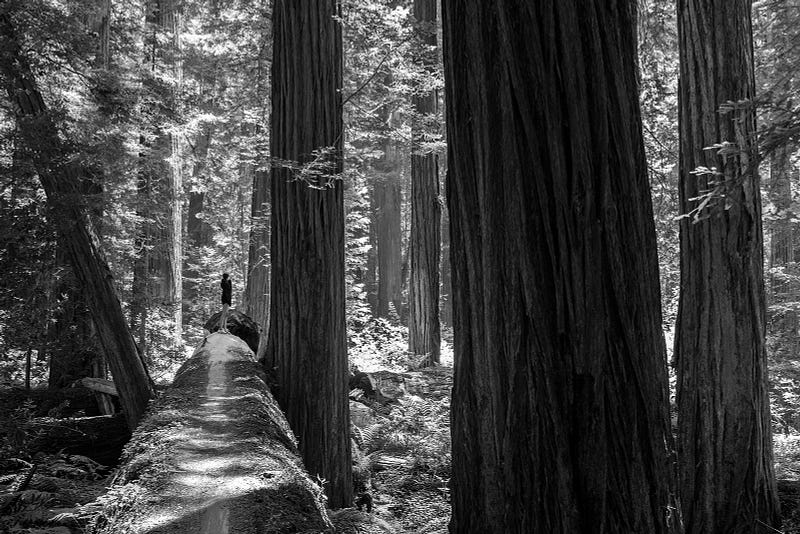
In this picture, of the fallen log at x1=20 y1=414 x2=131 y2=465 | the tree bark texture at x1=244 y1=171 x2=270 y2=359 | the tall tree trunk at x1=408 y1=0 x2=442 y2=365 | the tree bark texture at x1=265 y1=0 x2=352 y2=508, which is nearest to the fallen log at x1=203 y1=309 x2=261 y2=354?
the fallen log at x1=20 y1=414 x2=131 y2=465

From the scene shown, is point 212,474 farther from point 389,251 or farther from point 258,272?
point 389,251

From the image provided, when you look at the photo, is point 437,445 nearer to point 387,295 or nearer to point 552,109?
point 552,109

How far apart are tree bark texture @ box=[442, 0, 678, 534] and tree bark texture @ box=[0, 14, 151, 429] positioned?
8241 mm

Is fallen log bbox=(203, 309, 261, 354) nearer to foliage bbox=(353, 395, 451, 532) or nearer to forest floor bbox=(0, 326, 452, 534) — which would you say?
forest floor bbox=(0, 326, 452, 534)

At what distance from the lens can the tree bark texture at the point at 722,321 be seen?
6035 mm

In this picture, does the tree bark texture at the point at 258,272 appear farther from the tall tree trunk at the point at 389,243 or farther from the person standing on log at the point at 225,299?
the tall tree trunk at the point at 389,243

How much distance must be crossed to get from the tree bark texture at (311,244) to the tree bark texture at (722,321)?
3962mm

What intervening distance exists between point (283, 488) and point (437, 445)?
5.50 m

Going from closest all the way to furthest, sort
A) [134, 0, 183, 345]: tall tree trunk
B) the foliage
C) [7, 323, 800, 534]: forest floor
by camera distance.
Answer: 1. [7, 323, 800, 534]: forest floor
2. the foliage
3. [134, 0, 183, 345]: tall tree trunk

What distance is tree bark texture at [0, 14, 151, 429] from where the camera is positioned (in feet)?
29.1

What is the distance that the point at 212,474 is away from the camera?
4.43 m

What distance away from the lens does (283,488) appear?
4227 mm

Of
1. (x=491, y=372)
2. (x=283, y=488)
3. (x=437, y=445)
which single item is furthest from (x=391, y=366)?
(x=491, y=372)

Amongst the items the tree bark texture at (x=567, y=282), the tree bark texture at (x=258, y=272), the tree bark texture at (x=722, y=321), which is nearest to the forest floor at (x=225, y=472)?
the tree bark texture at (x=567, y=282)
